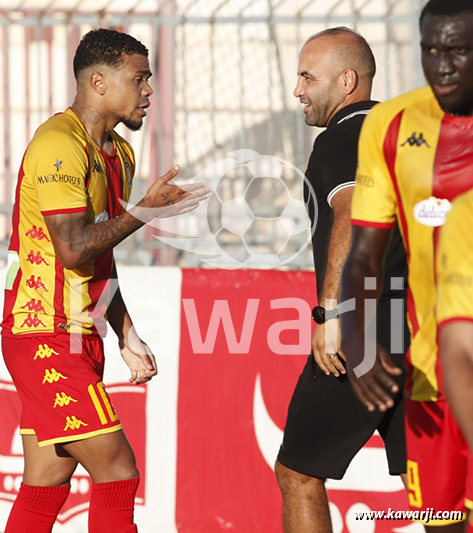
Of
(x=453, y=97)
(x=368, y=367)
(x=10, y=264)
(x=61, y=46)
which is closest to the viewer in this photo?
(x=453, y=97)

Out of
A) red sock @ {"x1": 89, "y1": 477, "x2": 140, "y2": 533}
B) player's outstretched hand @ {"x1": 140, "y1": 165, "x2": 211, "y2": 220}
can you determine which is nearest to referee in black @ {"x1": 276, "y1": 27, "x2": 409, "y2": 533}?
player's outstretched hand @ {"x1": 140, "y1": 165, "x2": 211, "y2": 220}

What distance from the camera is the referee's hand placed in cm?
388

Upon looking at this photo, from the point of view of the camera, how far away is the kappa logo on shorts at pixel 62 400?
13.3 feet

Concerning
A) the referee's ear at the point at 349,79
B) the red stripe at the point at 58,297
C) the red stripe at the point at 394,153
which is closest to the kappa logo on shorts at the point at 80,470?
the red stripe at the point at 58,297

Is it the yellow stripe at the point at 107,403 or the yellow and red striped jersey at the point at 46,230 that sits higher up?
the yellow and red striped jersey at the point at 46,230

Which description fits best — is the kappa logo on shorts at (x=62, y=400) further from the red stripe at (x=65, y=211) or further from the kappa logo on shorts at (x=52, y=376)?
the red stripe at (x=65, y=211)

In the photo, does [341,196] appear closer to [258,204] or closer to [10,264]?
[10,264]

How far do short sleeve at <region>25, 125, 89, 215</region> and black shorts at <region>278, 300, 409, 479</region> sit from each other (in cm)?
122

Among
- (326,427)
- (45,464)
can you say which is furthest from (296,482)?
(45,464)

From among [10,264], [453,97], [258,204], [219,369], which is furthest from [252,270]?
[453,97]

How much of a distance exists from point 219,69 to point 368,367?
13.2ft

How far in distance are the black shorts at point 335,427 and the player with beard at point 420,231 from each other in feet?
2.21

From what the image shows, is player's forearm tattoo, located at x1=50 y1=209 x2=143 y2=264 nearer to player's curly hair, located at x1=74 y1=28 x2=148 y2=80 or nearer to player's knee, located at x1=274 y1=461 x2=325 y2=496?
player's curly hair, located at x1=74 y1=28 x2=148 y2=80

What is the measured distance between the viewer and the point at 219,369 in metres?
5.61
